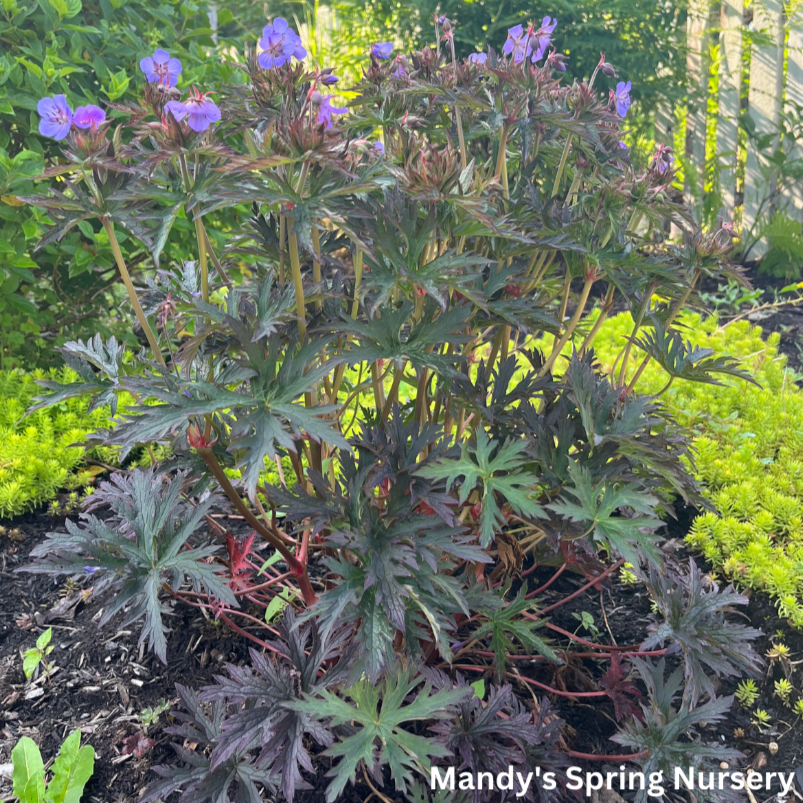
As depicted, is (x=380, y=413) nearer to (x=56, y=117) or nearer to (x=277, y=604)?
(x=277, y=604)

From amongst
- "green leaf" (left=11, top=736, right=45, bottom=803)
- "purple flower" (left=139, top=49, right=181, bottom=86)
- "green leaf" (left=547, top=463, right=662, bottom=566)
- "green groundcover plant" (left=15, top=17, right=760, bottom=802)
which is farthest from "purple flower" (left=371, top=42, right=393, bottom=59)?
"green leaf" (left=11, top=736, right=45, bottom=803)

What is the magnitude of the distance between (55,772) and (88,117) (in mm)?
1378

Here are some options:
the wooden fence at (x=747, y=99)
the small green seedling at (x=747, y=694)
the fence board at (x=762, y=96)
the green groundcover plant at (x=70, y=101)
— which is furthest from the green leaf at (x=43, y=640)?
the fence board at (x=762, y=96)

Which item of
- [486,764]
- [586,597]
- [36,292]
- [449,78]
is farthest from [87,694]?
[36,292]

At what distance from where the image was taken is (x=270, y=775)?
4.17ft

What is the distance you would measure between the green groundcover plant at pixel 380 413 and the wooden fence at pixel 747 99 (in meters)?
3.76

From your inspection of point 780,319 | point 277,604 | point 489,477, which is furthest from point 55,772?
point 780,319

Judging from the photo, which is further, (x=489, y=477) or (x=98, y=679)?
(x=98, y=679)

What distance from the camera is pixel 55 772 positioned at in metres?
1.50

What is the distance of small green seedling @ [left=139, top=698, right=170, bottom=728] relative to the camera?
1.65 meters

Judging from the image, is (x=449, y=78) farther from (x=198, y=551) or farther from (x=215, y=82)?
(x=215, y=82)

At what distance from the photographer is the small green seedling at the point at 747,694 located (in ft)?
5.84

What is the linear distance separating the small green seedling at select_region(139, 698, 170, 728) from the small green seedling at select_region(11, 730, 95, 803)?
0.15 m

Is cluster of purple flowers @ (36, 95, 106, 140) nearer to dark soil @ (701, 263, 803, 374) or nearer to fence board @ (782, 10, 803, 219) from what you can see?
dark soil @ (701, 263, 803, 374)
